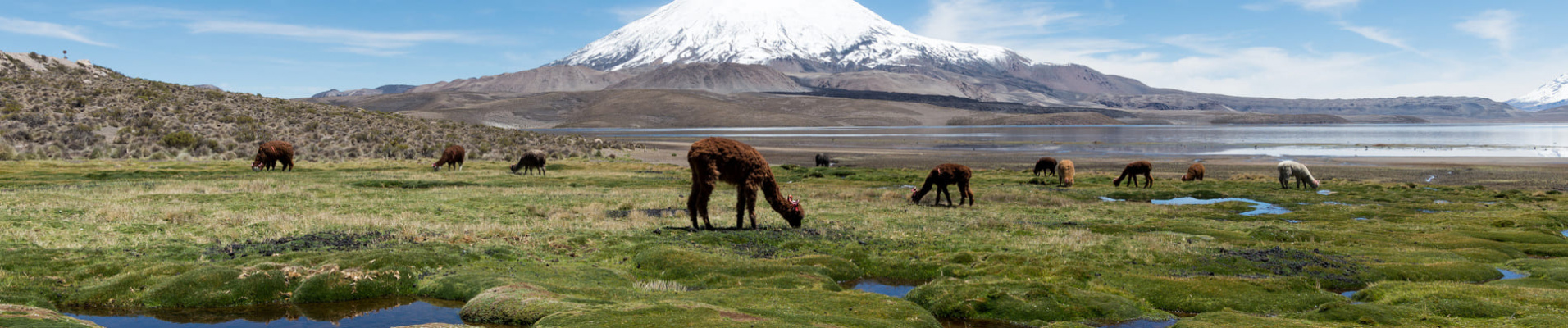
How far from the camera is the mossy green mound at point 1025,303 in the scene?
10984mm

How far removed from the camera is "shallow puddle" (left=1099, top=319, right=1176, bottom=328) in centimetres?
1074

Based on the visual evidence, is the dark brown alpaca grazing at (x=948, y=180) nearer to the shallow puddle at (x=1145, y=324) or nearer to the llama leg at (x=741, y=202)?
the llama leg at (x=741, y=202)

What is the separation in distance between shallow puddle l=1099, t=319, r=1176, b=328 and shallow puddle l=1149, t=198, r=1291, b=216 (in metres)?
18.8

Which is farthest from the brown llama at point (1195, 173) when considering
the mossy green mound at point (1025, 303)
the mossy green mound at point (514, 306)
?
the mossy green mound at point (514, 306)

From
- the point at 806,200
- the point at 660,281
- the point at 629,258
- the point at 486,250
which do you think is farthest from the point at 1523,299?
the point at 806,200

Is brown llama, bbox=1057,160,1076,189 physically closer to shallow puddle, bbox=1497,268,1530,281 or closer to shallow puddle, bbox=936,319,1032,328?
shallow puddle, bbox=1497,268,1530,281

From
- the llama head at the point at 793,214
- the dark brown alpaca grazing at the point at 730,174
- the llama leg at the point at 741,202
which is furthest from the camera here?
the llama head at the point at 793,214

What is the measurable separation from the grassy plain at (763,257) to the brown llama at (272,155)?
8.54 m

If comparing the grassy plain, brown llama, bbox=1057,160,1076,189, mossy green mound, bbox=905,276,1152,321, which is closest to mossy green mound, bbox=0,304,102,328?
the grassy plain

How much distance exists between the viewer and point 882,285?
14156 mm

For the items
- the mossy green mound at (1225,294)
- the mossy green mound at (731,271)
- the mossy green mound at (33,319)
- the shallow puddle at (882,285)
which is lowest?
the shallow puddle at (882,285)

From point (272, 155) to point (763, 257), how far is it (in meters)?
33.4

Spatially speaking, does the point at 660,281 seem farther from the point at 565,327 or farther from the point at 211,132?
the point at 211,132

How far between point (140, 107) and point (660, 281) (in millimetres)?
68541
